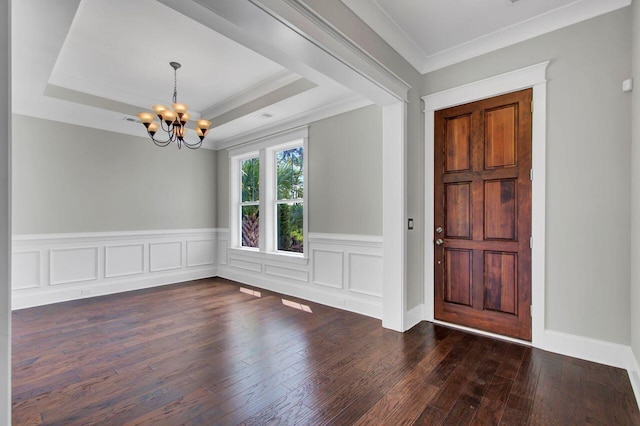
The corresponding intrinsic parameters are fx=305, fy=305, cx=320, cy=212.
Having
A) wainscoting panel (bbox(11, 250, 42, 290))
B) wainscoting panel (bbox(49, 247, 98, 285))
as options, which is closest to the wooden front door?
wainscoting panel (bbox(49, 247, 98, 285))

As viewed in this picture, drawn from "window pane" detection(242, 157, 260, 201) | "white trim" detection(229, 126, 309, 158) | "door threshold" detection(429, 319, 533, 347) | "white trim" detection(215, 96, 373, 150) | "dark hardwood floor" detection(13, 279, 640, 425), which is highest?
"white trim" detection(215, 96, 373, 150)

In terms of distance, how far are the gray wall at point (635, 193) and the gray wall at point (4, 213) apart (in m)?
3.35

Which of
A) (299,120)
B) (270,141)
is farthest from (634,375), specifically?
(270,141)

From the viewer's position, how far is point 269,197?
16.9 ft

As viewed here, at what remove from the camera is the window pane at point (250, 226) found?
5.63m

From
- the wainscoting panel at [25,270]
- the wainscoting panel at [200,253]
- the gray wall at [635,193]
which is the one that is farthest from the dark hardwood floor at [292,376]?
the wainscoting panel at [200,253]

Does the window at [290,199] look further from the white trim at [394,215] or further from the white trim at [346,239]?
the white trim at [394,215]

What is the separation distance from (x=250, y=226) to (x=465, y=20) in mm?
4492

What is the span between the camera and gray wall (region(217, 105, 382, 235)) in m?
3.71

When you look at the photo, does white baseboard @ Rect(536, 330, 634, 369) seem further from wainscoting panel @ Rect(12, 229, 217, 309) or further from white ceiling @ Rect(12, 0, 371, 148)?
wainscoting panel @ Rect(12, 229, 217, 309)

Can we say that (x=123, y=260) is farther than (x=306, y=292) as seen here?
Yes

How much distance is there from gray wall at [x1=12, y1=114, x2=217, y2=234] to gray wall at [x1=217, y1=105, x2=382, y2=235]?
8.88 feet

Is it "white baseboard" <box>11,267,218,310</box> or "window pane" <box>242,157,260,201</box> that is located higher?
"window pane" <box>242,157,260,201</box>

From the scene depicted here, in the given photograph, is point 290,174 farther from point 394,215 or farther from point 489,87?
point 489,87
